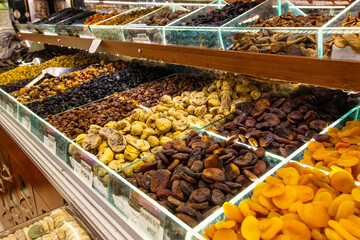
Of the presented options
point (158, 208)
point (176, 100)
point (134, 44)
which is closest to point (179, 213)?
point (158, 208)

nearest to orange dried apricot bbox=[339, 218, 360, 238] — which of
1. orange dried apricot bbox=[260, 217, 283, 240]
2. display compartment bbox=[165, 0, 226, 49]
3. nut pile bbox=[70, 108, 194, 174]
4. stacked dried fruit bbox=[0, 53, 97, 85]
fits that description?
orange dried apricot bbox=[260, 217, 283, 240]

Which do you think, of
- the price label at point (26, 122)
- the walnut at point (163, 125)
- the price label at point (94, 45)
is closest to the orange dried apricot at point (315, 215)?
the walnut at point (163, 125)

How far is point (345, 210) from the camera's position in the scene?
2.28 feet

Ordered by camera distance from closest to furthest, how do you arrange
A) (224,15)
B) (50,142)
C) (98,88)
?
(50,142) → (224,15) → (98,88)

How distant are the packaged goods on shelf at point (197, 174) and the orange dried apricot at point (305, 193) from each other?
19cm

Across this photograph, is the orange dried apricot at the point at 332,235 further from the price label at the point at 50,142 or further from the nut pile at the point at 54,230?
the price label at the point at 50,142

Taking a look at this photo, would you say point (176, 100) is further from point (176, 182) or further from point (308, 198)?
point (308, 198)

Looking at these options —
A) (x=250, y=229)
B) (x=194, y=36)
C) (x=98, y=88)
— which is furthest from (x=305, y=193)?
(x=98, y=88)

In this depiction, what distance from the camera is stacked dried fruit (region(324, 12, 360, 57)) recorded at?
3.21 ft

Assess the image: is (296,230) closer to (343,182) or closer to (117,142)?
(343,182)

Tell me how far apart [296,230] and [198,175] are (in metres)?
0.38

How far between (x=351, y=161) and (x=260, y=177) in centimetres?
29

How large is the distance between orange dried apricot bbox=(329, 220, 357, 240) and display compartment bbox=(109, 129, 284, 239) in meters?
0.33

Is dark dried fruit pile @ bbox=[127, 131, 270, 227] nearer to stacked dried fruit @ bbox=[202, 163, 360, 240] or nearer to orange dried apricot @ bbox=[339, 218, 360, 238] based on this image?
stacked dried fruit @ bbox=[202, 163, 360, 240]
